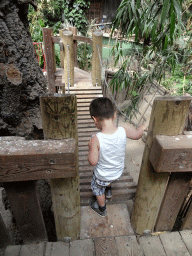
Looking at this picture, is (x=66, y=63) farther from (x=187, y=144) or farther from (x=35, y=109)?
(x=187, y=144)

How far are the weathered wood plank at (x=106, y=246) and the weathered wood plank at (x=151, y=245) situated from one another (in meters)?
0.22

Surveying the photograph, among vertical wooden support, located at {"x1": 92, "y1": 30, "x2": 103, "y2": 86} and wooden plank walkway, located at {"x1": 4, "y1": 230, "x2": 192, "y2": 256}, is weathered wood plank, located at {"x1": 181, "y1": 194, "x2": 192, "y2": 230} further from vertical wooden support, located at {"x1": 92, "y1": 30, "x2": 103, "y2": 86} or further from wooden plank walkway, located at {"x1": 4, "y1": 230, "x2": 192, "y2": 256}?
vertical wooden support, located at {"x1": 92, "y1": 30, "x2": 103, "y2": 86}

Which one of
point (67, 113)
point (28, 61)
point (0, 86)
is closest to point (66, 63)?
point (28, 61)

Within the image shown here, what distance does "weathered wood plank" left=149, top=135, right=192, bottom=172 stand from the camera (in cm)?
93

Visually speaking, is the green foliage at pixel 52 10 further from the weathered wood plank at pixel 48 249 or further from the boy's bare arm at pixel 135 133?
the weathered wood plank at pixel 48 249

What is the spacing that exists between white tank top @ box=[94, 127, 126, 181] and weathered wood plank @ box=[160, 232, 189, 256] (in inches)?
24.2

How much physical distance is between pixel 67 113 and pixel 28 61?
1.15 m

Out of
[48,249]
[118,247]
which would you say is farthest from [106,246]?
[48,249]

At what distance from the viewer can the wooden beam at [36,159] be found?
883 mm

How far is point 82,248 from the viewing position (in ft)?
4.39

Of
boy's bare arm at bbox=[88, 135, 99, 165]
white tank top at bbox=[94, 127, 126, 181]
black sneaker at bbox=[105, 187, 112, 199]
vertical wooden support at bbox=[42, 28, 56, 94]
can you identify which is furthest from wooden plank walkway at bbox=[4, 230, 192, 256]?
vertical wooden support at bbox=[42, 28, 56, 94]

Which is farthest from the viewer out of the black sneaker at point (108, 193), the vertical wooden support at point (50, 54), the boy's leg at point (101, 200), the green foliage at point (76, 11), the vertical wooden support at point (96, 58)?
the green foliage at point (76, 11)

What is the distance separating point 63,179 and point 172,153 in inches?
25.2

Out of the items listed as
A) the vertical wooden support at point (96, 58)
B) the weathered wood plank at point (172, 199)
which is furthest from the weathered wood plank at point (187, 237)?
the vertical wooden support at point (96, 58)
